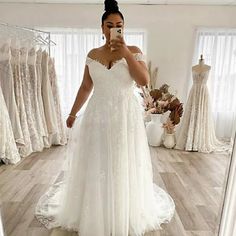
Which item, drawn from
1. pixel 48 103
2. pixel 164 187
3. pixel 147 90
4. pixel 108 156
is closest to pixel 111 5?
pixel 147 90

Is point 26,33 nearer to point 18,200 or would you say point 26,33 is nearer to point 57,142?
point 57,142

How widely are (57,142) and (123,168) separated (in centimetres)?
30

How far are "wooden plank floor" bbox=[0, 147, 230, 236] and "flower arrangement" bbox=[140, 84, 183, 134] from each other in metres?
0.17

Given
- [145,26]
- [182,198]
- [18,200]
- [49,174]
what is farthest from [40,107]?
[182,198]

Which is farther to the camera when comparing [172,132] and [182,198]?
[182,198]

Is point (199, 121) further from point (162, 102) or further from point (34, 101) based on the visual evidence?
point (34, 101)

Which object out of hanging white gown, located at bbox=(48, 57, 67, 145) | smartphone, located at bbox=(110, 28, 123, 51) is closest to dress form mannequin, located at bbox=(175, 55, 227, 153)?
smartphone, located at bbox=(110, 28, 123, 51)

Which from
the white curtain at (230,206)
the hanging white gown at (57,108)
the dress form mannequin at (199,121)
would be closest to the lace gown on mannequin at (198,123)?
the dress form mannequin at (199,121)

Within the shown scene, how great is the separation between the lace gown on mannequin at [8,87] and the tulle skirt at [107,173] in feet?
0.68

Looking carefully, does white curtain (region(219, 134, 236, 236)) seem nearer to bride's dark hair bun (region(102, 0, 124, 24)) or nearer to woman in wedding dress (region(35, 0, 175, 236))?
woman in wedding dress (region(35, 0, 175, 236))

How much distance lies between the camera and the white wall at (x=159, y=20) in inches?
26.3

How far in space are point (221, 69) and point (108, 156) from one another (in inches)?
20.1

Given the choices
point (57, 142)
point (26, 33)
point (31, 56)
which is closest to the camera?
point (26, 33)

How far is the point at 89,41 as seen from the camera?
753 millimetres
